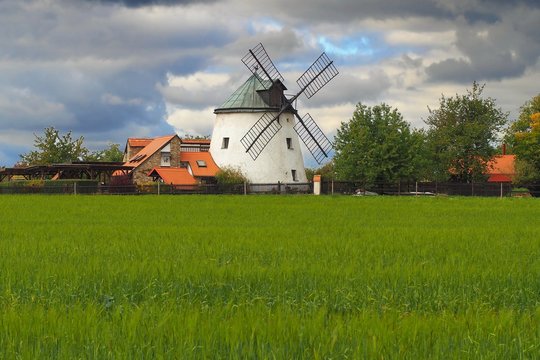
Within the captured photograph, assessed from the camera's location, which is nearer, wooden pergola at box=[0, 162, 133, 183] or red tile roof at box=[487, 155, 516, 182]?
wooden pergola at box=[0, 162, 133, 183]

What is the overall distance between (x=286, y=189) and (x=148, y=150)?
64.3 feet

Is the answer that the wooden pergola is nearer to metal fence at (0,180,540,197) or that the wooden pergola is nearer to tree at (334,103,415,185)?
metal fence at (0,180,540,197)

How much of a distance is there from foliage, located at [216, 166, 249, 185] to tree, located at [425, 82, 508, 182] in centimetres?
2300

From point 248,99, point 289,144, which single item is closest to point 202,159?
point 248,99

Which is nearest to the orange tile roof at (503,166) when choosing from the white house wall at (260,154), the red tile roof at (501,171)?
the red tile roof at (501,171)

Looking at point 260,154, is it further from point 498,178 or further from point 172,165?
point 498,178

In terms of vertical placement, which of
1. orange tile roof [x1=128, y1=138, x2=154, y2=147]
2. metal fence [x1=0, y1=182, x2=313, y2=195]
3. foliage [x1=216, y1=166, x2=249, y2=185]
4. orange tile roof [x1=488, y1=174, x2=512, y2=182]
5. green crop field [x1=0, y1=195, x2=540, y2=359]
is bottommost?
green crop field [x1=0, y1=195, x2=540, y2=359]

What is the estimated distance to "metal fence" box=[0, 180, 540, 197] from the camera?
184 feet

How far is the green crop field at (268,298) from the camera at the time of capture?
5223 mm

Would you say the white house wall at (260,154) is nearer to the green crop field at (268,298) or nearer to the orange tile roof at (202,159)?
the orange tile roof at (202,159)

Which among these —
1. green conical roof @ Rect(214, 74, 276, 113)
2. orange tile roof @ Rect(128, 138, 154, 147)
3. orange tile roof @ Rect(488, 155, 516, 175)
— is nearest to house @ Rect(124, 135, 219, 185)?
green conical roof @ Rect(214, 74, 276, 113)

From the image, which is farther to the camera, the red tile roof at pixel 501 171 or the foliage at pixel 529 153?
the red tile roof at pixel 501 171

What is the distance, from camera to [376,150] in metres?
63.8

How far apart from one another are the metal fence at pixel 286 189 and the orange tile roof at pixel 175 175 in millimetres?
5835
